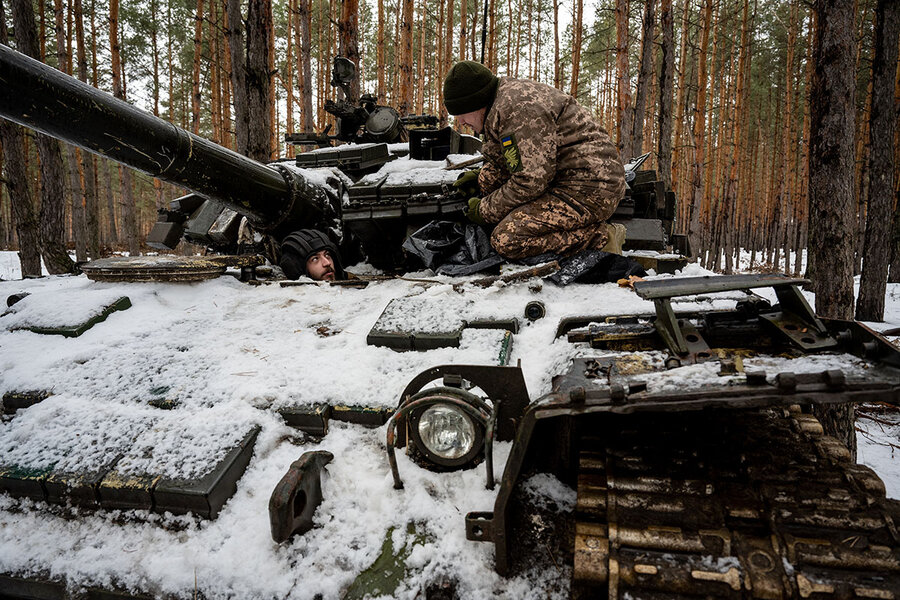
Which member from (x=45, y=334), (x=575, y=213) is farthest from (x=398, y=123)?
(x=45, y=334)

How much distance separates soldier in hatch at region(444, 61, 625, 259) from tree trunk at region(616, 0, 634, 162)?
10.7 metres

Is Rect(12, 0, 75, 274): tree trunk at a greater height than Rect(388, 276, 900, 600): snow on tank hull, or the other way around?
Rect(12, 0, 75, 274): tree trunk

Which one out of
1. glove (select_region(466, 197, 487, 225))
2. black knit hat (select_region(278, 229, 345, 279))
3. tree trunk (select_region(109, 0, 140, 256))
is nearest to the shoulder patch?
glove (select_region(466, 197, 487, 225))

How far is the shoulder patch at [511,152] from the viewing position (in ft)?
9.56

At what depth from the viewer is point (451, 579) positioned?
124 centimetres

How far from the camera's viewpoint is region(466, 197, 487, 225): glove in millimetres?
3260

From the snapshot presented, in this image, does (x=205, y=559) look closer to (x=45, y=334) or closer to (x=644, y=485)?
(x=644, y=485)

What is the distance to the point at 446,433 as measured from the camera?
1.53 meters

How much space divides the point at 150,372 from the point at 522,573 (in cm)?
174

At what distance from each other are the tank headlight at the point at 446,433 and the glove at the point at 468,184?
7.37ft

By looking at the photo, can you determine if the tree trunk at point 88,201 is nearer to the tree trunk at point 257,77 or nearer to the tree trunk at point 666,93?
the tree trunk at point 257,77

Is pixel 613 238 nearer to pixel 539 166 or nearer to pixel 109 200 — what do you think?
pixel 539 166

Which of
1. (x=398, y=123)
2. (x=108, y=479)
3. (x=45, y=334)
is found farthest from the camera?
(x=398, y=123)

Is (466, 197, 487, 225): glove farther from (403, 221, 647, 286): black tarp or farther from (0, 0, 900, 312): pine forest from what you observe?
(0, 0, 900, 312): pine forest
